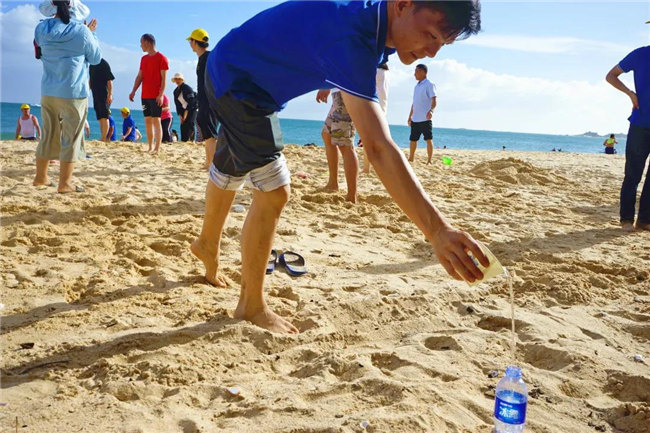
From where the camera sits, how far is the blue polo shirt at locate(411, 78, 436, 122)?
932 centimetres

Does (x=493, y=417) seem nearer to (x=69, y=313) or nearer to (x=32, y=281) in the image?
(x=69, y=313)

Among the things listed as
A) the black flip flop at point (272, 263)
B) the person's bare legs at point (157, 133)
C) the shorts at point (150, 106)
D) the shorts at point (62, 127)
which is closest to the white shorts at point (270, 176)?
the black flip flop at point (272, 263)

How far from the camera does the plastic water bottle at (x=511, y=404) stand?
68.0 inches

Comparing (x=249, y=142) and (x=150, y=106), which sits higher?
(x=150, y=106)

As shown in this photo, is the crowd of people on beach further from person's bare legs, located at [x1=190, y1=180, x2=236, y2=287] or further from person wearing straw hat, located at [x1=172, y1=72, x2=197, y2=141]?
person wearing straw hat, located at [x1=172, y1=72, x2=197, y2=141]

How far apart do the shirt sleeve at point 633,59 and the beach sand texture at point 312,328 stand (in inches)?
66.2

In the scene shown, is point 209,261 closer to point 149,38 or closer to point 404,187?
point 404,187

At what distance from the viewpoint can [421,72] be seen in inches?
372

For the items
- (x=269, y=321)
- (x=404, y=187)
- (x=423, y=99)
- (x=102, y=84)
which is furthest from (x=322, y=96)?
(x=102, y=84)

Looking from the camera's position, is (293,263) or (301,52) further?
(293,263)

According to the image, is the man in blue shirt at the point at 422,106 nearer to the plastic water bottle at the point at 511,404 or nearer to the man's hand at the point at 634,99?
the man's hand at the point at 634,99

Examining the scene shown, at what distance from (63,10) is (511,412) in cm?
503

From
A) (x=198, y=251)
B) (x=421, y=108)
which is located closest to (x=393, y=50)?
(x=198, y=251)

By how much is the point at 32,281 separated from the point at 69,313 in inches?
21.7
